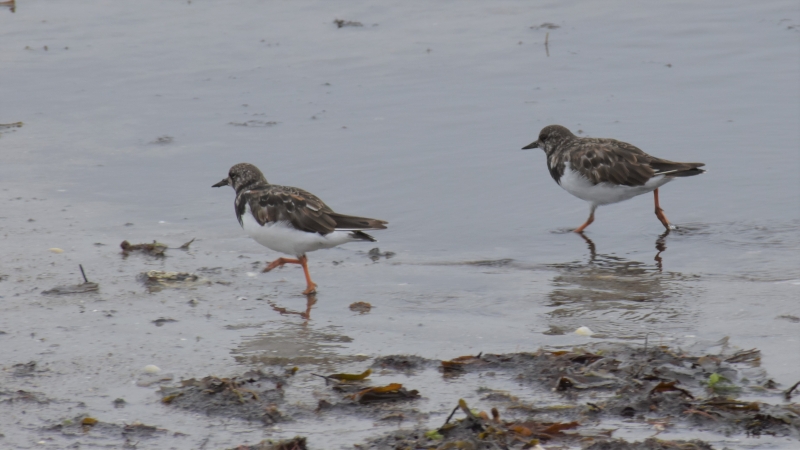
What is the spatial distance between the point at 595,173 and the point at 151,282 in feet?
13.1

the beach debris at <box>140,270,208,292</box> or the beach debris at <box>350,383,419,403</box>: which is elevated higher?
the beach debris at <box>140,270,208,292</box>

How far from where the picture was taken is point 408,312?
6.47 m

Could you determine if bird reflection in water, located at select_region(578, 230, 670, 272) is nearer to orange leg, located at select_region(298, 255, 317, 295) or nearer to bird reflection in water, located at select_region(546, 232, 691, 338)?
bird reflection in water, located at select_region(546, 232, 691, 338)

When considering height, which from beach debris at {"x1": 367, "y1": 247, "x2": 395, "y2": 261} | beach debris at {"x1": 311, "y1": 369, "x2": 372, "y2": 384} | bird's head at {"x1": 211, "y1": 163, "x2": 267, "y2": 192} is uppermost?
bird's head at {"x1": 211, "y1": 163, "x2": 267, "y2": 192}

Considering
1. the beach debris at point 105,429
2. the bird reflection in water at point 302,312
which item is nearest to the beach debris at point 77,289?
the bird reflection in water at point 302,312

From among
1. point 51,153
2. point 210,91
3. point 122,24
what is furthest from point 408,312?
point 122,24

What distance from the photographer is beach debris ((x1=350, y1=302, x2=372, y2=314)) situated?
649 centimetres

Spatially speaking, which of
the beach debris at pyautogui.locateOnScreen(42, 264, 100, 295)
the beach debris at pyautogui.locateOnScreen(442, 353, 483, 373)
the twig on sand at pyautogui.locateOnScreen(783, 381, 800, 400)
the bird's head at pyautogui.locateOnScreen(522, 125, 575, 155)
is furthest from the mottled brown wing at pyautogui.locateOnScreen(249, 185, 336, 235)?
the twig on sand at pyautogui.locateOnScreen(783, 381, 800, 400)

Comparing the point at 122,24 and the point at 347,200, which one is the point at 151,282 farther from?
the point at 122,24

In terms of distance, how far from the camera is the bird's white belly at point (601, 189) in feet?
28.8

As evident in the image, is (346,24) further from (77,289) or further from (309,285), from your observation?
(77,289)

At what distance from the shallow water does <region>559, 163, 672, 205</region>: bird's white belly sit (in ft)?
0.98

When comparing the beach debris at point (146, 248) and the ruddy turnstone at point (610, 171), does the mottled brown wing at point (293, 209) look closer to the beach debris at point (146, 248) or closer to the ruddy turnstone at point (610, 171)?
the beach debris at point (146, 248)

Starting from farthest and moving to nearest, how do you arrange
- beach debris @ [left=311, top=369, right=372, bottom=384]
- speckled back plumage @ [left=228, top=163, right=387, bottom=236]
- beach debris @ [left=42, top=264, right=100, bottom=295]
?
speckled back plumage @ [left=228, top=163, right=387, bottom=236], beach debris @ [left=42, top=264, right=100, bottom=295], beach debris @ [left=311, top=369, right=372, bottom=384]
